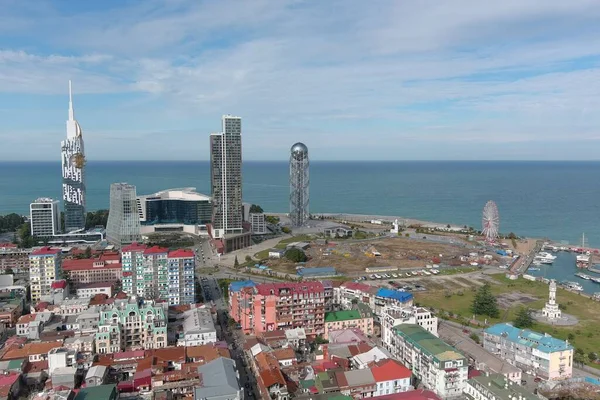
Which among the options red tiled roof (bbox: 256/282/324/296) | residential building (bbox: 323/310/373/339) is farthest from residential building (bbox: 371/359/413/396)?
red tiled roof (bbox: 256/282/324/296)

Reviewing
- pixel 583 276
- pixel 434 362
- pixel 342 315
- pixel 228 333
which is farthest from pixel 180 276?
pixel 583 276

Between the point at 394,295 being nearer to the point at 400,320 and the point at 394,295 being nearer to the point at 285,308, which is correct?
the point at 400,320

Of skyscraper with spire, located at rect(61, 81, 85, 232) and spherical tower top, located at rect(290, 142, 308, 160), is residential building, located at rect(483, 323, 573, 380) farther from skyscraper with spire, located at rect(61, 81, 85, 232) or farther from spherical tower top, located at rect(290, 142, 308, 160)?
skyscraper with spire, located at rect(61, 81, 85, 232)

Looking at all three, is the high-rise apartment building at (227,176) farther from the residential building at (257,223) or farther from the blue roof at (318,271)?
the blue roof at (318,271)

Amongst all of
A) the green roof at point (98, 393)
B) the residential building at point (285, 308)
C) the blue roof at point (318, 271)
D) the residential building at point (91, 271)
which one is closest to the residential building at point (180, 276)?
the residential building at point (285, 308)

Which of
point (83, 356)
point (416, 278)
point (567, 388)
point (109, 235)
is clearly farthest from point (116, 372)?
point (109, 235)

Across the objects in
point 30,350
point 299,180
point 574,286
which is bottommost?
point 574,286
